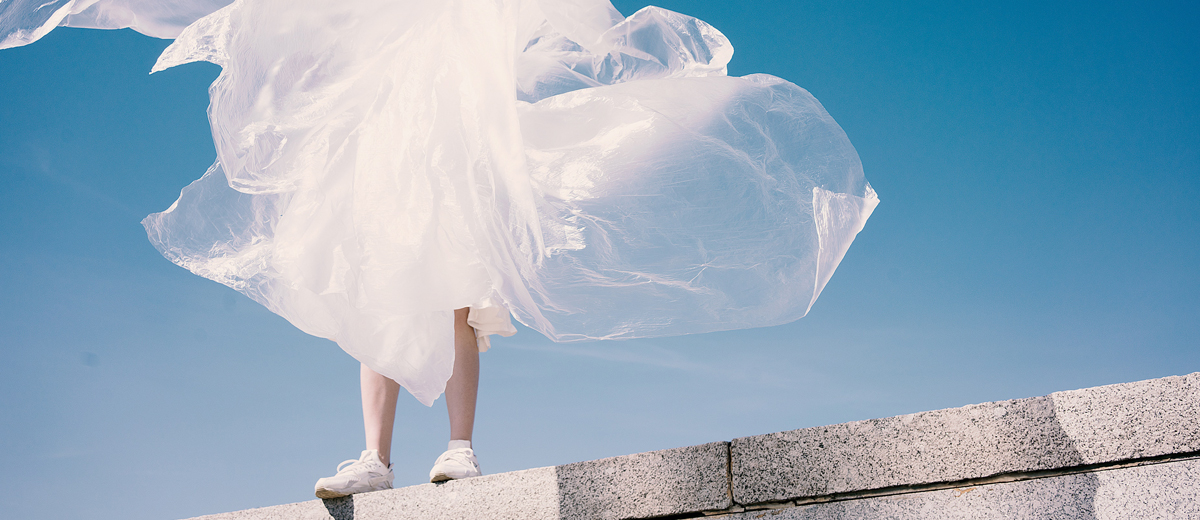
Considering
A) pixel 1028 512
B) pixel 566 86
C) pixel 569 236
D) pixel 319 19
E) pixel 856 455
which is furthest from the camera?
pixel 566 86

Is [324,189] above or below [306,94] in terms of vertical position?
below

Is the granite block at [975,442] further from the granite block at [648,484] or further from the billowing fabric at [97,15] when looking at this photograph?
the billowing fabric at [97,15]

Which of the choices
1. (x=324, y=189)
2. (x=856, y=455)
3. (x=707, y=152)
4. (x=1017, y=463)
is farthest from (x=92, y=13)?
(x=1017, y=463)

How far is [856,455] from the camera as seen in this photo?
1.50 metres

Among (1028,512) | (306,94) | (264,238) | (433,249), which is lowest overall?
(1028,512)

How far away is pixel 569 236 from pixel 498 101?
0.34m

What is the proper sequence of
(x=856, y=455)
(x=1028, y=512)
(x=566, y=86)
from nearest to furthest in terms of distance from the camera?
1. (x=1028, y=512)
2. (x=856, y=455)
3. (x=566, y=86)

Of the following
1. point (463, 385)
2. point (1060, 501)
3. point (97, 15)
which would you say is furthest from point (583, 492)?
point (97, 15)

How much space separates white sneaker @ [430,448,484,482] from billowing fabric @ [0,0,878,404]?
0.93ft

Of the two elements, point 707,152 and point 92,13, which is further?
point 92,13

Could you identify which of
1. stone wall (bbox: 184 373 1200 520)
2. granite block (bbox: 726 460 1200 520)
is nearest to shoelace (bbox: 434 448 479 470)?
stone wall (bbox: 184 373 1200 520)

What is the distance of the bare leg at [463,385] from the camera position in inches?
85.0

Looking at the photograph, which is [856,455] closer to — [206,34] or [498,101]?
[498,101]

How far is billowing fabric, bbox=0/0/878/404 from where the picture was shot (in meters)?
1.77
